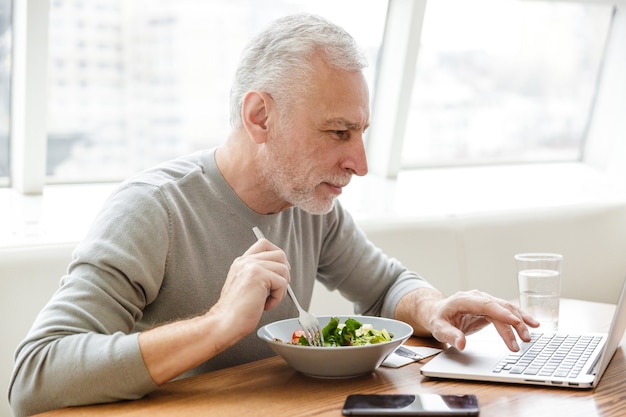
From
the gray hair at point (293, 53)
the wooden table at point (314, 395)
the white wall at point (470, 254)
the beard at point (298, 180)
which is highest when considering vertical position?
the gray hair at point (293, 53)

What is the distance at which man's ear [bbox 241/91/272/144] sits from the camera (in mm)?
1788

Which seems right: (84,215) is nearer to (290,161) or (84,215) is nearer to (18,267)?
(18,267)

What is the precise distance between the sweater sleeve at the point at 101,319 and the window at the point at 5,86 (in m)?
1.39

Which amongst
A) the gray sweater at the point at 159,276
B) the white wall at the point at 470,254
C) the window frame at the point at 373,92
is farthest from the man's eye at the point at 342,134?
the window frame at the point at 373,92

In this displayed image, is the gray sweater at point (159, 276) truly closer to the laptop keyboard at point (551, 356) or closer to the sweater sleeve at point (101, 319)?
the sweater sleeve at point (101, 319)

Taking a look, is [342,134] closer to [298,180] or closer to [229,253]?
[298,180]

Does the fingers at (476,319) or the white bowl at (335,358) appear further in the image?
the fingers at (476,319)

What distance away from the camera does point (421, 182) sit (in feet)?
12.1

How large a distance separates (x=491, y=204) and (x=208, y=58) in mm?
1220

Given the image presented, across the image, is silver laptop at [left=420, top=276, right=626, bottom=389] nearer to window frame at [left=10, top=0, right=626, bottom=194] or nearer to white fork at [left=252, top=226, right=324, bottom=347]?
white fork at [left=252, top=226, right=324, bottom=347]

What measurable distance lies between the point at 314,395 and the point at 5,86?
197 cm

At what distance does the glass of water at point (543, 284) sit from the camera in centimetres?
187

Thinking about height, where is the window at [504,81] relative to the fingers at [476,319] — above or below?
above

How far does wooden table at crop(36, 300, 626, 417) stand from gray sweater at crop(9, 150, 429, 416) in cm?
7
